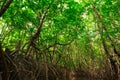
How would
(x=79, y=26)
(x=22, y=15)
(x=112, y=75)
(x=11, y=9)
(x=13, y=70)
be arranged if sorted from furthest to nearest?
1. (x=112, y=75)
2. (x=79, y=26)
3. (x=22, y=15)
4. (x=11, y=9)
5. (x=13, y=70)

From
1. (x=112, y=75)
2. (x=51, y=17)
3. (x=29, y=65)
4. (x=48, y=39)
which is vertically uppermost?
(x=51, y=17)

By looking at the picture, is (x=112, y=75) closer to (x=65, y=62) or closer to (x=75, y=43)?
(x=65, y=62)

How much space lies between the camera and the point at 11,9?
8.19 m

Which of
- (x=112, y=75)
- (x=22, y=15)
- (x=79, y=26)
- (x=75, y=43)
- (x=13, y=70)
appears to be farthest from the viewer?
(x=75, y=43)

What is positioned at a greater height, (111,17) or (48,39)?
(111,17)

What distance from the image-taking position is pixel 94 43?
14250mm

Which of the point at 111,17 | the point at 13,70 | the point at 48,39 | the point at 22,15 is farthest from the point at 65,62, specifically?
the point at 13,70

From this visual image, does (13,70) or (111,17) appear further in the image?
(111,17)

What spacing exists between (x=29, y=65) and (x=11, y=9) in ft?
5.69

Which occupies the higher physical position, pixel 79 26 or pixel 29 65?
pixel 79 26

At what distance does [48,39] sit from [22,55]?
2.12 m

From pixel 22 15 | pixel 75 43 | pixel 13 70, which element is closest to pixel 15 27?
pixel 22 15

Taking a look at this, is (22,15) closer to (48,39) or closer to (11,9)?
(11,9)

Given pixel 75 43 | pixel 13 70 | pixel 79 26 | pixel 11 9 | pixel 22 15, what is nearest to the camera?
pixel 13 70
